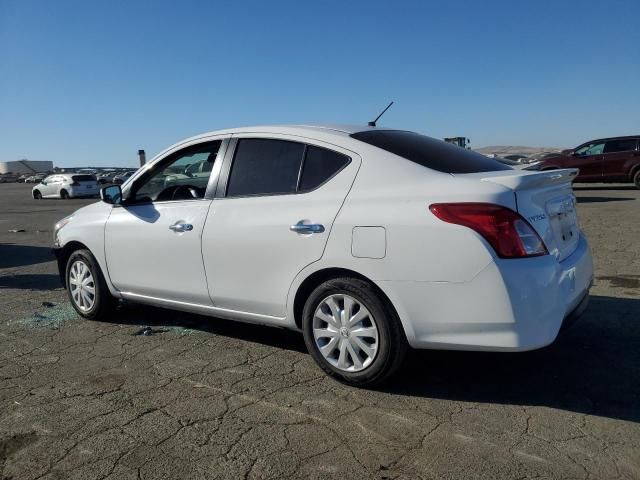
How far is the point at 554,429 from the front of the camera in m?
2.83

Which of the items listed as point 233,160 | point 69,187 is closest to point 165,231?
point 233,160

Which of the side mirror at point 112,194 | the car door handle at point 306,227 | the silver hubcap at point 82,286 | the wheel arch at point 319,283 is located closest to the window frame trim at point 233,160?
the car door handle at point 306,227

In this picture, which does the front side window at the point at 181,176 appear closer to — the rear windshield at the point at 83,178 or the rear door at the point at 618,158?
the rear door at the point at 618,158

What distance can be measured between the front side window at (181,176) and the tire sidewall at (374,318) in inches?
52.1

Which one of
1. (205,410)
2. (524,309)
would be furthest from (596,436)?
(205,410)

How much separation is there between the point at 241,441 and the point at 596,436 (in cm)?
177

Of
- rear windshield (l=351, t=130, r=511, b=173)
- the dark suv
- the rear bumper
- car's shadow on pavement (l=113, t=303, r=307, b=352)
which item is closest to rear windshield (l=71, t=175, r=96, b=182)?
the dark suv

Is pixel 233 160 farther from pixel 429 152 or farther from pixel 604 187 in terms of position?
pixel 604 187

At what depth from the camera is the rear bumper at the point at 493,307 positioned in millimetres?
2855

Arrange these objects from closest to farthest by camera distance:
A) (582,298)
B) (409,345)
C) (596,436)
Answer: (596,436)
(409,345)
(582,298)

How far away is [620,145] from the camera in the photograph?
17.0 metres

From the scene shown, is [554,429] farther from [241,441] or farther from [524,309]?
[241,441]

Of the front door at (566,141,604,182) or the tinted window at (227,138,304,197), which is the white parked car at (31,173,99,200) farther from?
the tinted window at (227,138,304,197)

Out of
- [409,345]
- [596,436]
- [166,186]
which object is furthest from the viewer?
[166,186]
